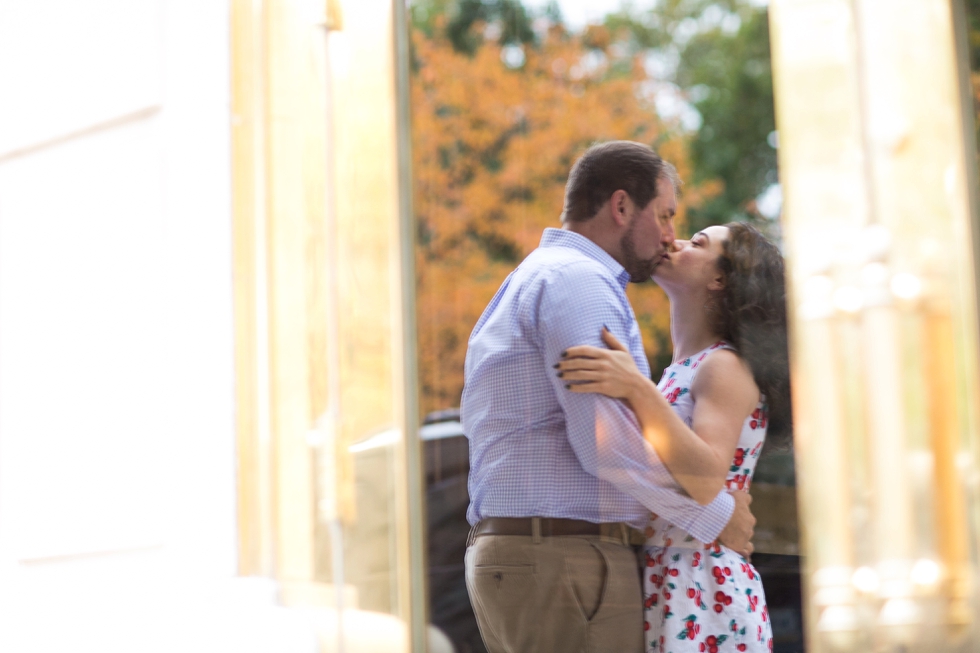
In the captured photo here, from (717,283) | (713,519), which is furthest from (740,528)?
(717,283)

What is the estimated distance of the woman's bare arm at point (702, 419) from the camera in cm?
207

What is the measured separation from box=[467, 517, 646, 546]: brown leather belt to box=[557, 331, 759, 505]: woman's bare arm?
5.6 inches

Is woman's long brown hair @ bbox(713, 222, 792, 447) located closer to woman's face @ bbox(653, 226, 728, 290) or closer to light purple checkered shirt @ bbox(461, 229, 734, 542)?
woman's face @ bbox(653, 226, 728, 290)

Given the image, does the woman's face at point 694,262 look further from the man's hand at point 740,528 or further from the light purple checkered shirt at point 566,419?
the man's hand at point 740,528

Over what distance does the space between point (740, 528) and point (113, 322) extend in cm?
183

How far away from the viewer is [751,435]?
2.08 meters

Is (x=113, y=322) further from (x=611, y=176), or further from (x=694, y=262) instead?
(x=694, y=262)

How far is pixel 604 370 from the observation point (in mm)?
2141

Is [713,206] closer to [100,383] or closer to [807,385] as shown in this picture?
[807,385]

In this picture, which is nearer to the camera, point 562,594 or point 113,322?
point 562,594

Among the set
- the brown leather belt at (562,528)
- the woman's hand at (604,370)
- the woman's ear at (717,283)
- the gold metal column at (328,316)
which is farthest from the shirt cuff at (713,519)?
the gold metal column at (328,316)

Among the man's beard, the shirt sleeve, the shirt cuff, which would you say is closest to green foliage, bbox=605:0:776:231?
the man's beard

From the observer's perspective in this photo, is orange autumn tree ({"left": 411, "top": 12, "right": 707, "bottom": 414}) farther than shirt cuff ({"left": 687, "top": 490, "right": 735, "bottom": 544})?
Yes

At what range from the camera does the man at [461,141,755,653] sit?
2117 millimetres
